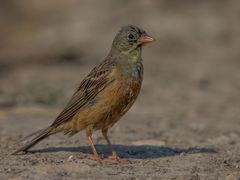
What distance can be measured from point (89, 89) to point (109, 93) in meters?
0.39

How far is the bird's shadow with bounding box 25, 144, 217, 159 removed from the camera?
905cm

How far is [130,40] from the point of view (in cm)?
899

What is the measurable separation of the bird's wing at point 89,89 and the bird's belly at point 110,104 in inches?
5.0

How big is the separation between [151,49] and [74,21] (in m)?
4.16

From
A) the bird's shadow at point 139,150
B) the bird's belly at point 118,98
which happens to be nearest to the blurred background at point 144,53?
the bird's shadow at point 139,150

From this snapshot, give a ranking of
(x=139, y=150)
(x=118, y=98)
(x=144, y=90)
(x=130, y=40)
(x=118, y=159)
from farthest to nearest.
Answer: (x=144, y=90), (x=139, y=150), (x=130, y=40), (x=118, y=159), (x=118, y=98)

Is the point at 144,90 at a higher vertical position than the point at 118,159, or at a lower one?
higher

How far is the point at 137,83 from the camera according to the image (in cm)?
848

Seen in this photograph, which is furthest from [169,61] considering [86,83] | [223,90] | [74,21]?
[86,83]

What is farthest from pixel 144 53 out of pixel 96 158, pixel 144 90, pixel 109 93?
pixel 96 158

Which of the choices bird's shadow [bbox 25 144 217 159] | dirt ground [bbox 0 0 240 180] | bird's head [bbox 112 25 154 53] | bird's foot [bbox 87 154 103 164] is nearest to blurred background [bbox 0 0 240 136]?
dirt ground [bbox 0 0 240 180]

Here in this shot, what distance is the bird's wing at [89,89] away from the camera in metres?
8.64

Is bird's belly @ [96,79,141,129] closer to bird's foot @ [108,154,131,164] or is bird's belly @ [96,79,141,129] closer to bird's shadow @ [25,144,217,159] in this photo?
bird's foot @ [108,154,131,164]

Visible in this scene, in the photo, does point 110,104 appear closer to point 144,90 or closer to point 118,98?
point 118,98
